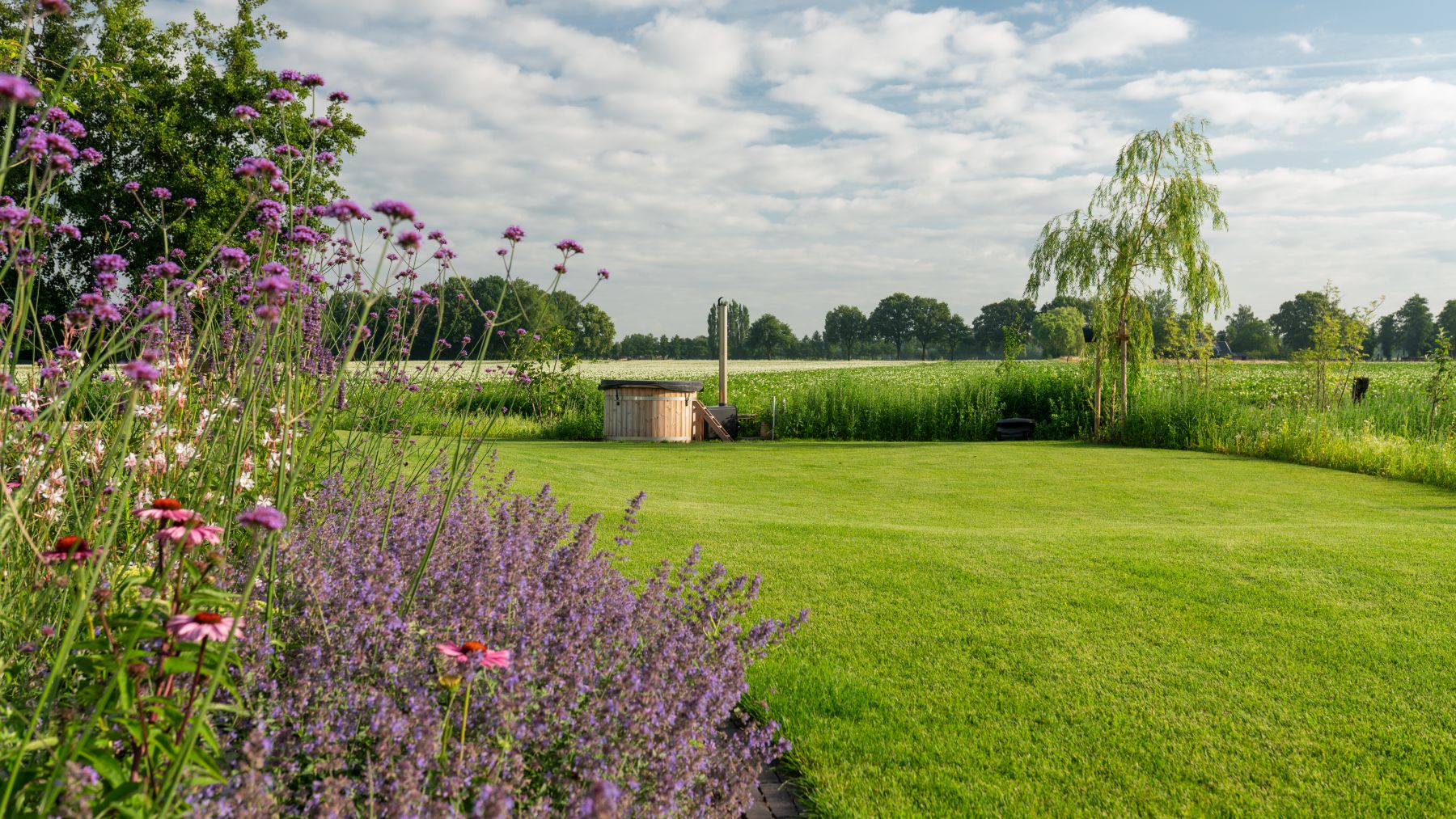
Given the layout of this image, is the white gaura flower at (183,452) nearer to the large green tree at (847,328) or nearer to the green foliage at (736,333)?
the green foliage at (736,333)

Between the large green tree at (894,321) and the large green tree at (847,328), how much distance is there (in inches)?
48.4

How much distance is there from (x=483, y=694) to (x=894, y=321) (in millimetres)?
96680

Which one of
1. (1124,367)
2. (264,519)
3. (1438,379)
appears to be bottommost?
(264,519)

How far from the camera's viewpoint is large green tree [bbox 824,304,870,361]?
94.5 metres

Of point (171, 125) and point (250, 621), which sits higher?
point (171, 125)

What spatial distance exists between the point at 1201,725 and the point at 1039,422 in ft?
41.9

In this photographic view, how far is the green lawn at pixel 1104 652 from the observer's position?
2508mm

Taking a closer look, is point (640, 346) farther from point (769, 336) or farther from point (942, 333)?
point (942, 333)

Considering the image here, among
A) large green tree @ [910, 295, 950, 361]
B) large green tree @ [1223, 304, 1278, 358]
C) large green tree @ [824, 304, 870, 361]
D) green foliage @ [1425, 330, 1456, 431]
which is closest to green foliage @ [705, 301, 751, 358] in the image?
large green tree @ [824, 304, 870, 361]

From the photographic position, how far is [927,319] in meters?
95.0

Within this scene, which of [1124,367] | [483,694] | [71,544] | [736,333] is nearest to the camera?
[71,544]

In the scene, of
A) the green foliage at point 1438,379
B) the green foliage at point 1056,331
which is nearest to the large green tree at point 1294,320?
the green foliage at point 1056,331

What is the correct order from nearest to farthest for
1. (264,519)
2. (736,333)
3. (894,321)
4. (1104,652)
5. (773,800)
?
1. (264,519)
2. (773,800)
3. (1104,652)
4. (736,333)
5. (894,321)

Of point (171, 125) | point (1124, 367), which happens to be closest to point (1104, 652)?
point (1124, 367)
